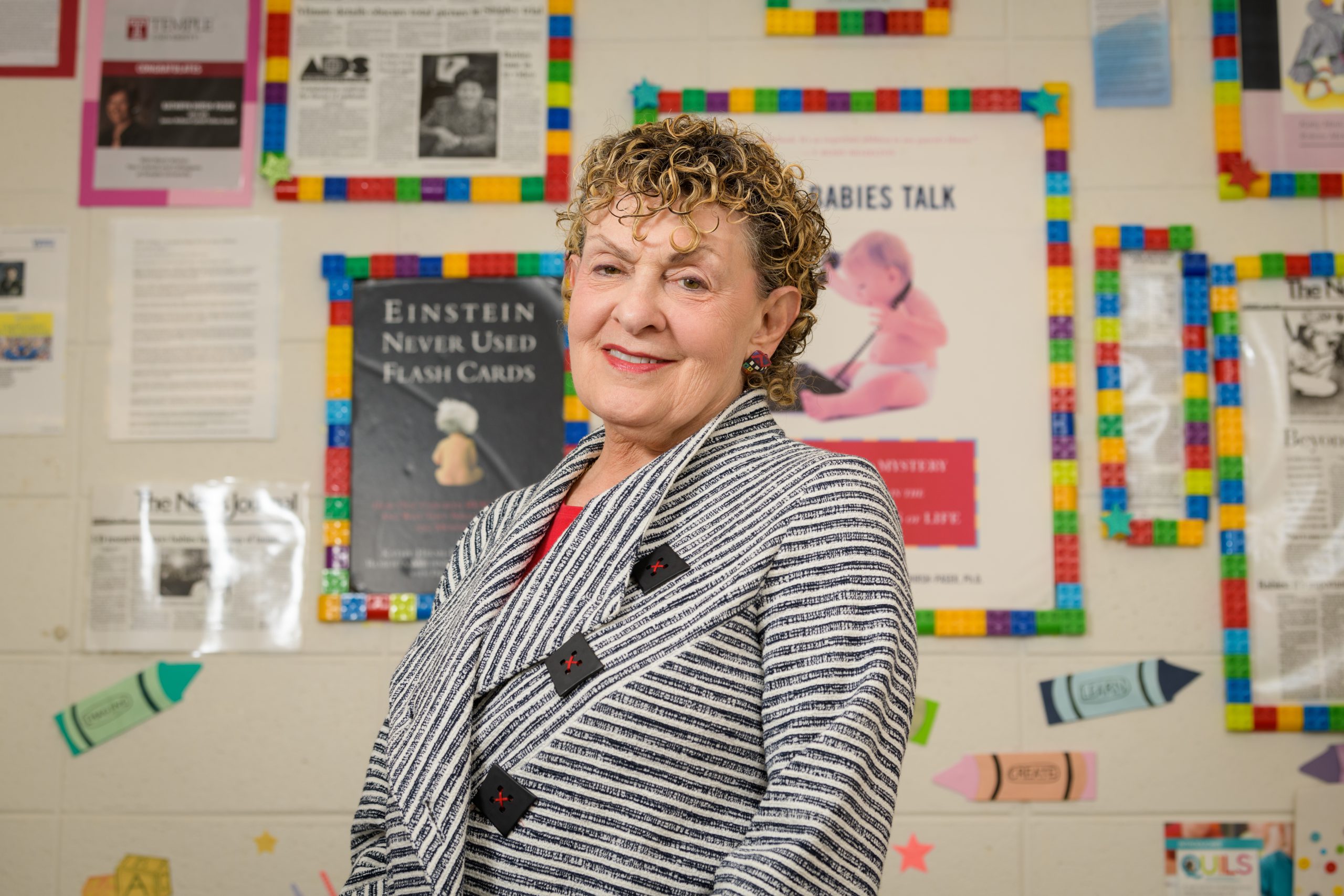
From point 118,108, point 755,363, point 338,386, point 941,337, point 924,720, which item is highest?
point 118,108

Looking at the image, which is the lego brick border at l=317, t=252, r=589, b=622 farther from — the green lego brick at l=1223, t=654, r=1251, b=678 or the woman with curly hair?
the green lego brick at l=1223, t=654, r=1251, b=678

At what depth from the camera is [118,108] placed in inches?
86.9

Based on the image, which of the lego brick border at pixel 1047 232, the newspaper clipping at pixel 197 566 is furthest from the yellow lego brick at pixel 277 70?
the newspaper clipping at pixel 197 566

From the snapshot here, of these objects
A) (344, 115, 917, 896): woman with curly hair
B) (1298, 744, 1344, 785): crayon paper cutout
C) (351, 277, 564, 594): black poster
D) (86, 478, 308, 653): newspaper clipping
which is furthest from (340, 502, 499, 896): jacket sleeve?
(1298, 744, 1344, 785): crayon paper cutout

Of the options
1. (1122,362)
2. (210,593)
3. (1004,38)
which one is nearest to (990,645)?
(1122,362)

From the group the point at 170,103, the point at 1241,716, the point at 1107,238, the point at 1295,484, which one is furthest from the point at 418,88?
the point at 1241,716

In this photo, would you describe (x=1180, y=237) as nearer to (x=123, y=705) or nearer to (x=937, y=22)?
(x=937, y=22)

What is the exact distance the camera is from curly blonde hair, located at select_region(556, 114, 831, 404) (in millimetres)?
1017

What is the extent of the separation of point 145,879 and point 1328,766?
2.31 m

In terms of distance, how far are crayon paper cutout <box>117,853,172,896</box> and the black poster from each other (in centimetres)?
65

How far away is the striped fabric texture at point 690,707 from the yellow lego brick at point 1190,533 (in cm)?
140

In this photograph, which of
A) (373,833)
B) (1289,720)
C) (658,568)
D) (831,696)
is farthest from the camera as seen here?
(1289,720)

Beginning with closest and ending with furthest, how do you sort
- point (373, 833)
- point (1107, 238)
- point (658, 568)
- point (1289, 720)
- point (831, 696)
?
point (831, 696) → point (658, 568) → point (373, 833) → point (1289, 720) → point (1107, 238)

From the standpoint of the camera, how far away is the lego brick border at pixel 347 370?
208cm
